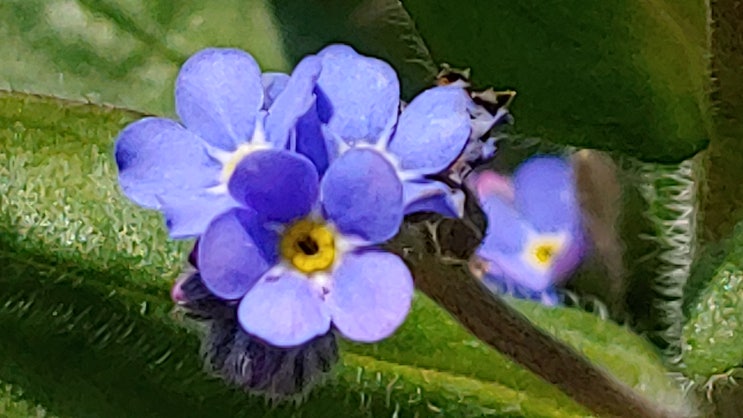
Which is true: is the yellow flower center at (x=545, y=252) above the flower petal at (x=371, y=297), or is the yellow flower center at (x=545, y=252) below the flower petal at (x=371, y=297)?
below

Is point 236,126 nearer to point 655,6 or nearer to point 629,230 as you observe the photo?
point 655,6

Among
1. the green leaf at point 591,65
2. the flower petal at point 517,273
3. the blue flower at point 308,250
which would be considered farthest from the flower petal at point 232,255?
the flower petal at point 517,273

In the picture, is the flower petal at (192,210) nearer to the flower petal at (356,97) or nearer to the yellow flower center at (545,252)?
the flower petal at (356,97)

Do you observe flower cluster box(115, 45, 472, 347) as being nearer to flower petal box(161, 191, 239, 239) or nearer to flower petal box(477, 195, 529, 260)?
flower petal box(161, 191, 239, 239)

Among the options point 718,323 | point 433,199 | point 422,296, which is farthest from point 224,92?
point 718,323

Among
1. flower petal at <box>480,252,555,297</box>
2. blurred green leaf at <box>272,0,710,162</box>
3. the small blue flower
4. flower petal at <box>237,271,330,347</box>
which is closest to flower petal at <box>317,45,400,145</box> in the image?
the small blue flower

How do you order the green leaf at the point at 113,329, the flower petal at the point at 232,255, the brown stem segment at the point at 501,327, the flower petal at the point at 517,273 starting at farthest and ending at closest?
the flower petal at the point at 517,273 → the green leaf at the point at 113,329 → the brown stem segment at the point at 501,327 → the flower petal at the point at 232,255

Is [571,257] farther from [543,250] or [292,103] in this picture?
[292,103]

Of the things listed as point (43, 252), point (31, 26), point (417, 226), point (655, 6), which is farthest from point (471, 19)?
point (31, 26)
